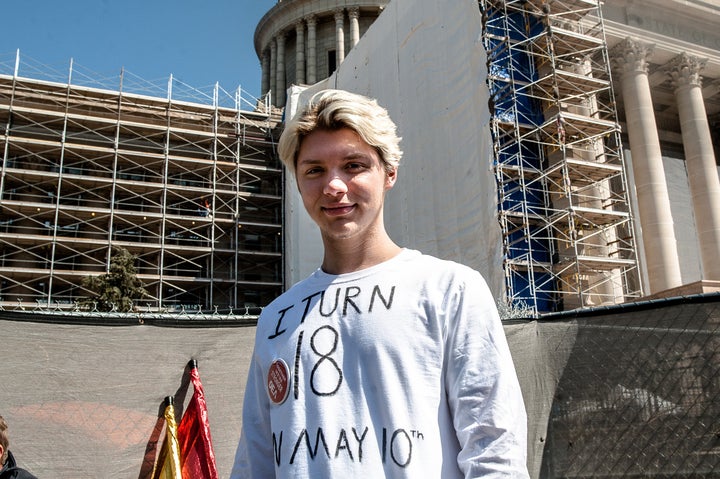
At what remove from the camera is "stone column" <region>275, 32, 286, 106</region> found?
46.7m

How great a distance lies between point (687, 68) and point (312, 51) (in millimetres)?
26586

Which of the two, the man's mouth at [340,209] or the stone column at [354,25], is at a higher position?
the stone column at [354,25]

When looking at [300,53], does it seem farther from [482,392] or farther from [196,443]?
[482,392]

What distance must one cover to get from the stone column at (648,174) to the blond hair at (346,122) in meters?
25.4

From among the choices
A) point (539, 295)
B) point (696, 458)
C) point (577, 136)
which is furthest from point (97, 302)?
point (696, 458)

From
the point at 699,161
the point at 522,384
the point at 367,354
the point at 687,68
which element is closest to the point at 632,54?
the point at 687,68

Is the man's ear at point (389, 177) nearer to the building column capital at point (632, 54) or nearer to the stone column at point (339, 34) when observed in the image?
the building column capital at point (632, 54)

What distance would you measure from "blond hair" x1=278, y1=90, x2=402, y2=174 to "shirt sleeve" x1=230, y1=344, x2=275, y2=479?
2.63ft

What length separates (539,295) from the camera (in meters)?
19.2

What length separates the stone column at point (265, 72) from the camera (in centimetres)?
4997

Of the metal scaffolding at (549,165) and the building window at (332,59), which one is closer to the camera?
the metal scaffolding at (549,165)

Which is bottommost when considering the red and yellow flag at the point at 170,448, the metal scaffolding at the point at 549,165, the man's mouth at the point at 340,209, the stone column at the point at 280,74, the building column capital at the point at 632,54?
the red and yellow flag at the point at 170,448

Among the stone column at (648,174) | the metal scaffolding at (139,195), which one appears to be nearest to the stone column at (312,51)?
the metal scaffolding at (139,195)

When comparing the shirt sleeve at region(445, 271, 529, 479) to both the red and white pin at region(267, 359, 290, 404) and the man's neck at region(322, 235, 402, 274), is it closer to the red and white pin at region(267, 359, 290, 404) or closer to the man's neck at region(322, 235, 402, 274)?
the man's neck at region(322, 235, 402, 274)
